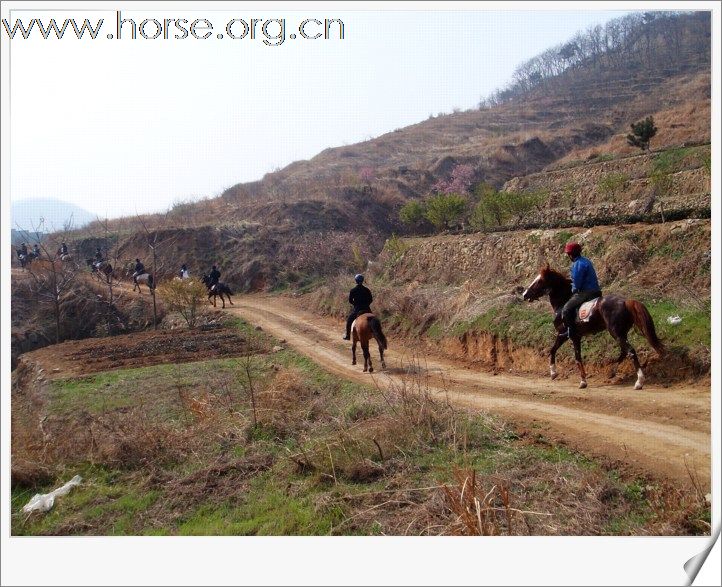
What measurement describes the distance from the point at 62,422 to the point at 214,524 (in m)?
4.75

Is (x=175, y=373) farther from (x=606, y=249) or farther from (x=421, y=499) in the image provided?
(x=606, y=249)

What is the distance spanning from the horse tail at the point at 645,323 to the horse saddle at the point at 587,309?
51cm

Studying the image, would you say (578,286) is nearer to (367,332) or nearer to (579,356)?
(579,356)

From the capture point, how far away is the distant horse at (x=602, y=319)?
6.93m

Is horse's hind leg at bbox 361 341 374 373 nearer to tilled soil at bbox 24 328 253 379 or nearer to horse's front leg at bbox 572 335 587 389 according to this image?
horse's front leg at bbox 572 335 587 389

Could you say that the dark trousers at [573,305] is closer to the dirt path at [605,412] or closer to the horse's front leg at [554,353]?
the horse's front leg at [554,353]

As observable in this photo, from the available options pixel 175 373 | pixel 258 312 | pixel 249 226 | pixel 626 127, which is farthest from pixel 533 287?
pixel 626 127

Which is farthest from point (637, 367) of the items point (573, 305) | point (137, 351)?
point (137, 351)

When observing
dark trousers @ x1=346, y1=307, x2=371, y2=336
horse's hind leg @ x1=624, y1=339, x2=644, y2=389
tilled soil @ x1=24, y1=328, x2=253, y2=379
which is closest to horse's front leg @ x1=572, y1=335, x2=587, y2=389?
horse's hind leg @ x1=624, y1=339, x2=644, y2=389

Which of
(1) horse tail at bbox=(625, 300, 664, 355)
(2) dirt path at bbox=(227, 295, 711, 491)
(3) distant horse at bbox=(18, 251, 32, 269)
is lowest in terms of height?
(2) dirt path at bbox=(227, 295, 711, 491)

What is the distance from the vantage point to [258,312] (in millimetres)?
19219

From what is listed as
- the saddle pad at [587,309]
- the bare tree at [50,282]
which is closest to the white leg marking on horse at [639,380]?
the saddle pad at [587,309]

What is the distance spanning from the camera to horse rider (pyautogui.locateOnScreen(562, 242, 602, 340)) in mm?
7680

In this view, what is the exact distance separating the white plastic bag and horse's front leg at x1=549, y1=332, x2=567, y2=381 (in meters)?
6.81
